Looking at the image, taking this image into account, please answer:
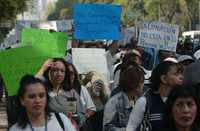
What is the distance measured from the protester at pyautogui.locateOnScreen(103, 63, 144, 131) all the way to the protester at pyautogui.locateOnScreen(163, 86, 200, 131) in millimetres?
1284

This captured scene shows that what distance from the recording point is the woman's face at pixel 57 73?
17.5 ft

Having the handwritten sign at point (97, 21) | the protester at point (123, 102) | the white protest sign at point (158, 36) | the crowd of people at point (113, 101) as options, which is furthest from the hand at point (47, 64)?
the white protest sign at point (158, 36)

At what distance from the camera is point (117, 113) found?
4.98 meters

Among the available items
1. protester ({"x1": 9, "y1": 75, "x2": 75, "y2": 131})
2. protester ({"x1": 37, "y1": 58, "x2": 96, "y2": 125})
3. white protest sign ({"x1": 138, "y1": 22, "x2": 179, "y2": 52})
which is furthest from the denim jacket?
white protest sign ({"x1": 138, "y1": 22, "x2": 179, "y2": 52})

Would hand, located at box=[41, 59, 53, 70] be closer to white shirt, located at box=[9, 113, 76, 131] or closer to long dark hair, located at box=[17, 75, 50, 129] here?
long dark hair, located at box=[17, 75, 50, 129]

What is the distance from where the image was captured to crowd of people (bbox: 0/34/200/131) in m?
3.67

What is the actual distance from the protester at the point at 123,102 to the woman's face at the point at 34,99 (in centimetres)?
100

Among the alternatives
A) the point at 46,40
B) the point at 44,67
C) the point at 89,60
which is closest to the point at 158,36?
the point at 89,60

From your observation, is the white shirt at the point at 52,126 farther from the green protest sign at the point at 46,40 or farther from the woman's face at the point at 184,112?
the green protest sign at the point at 46,40

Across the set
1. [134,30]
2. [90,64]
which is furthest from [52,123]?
[134,30]

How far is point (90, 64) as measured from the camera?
784 cm

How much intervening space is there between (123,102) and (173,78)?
23.8 inches

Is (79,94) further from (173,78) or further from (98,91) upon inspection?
(173,78)

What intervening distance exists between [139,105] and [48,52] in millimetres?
1905
